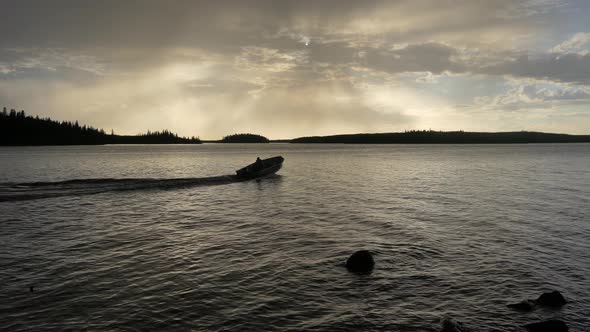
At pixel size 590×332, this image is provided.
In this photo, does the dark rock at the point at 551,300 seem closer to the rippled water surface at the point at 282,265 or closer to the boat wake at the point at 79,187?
the rippled water surface at the point at 282,265

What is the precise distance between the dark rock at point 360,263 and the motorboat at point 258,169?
1846 inches

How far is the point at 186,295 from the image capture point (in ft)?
Result: 48.4

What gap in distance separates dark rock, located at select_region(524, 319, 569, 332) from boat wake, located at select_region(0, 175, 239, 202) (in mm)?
45117

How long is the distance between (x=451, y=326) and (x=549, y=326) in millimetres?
3168

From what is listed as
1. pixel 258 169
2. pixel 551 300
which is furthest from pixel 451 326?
pixel 258 169

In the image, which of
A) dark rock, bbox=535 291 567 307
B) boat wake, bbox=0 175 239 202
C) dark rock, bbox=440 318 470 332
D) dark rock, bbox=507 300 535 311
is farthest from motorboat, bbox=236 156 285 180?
dark rock, bbox=440 318 470 332

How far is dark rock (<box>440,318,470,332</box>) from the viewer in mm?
11897

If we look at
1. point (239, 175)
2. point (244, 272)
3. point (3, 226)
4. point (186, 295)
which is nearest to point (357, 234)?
point (244, 272)

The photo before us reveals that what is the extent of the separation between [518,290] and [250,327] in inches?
445

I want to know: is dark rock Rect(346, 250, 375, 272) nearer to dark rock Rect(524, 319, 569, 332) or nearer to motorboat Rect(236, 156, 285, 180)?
dark rock Rect(524, 319, 569, 332)

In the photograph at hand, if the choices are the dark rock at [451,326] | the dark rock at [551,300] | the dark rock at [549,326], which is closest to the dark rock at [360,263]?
the dark rock at [451,326]

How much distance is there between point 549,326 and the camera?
11.9 meters

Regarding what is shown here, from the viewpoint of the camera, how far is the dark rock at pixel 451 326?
11.9 metres

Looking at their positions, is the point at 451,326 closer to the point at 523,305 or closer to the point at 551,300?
the point at 523,305
